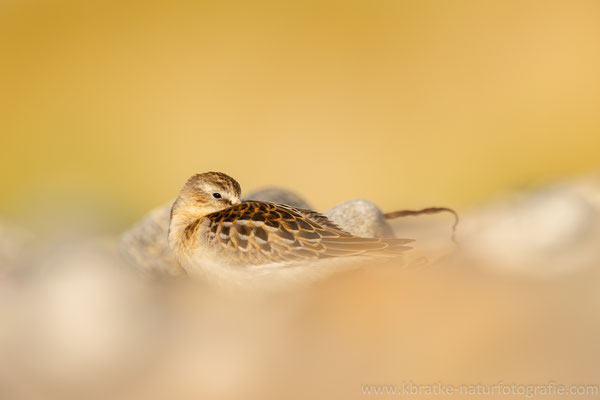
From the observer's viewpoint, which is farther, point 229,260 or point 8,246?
point 8,246

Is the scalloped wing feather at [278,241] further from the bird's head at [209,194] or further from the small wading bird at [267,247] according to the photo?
the bird's head at [209,194]

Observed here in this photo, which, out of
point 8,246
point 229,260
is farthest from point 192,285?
point 8,246

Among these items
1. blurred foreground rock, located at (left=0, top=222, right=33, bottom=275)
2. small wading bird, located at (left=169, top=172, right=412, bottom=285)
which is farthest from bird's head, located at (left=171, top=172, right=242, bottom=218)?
blurred foreground rock, located at (left=0, top=222, right=33, bottom=275)

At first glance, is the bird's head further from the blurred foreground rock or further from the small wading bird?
the blurred foreground rock

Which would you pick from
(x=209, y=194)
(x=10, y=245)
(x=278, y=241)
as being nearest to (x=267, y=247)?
(x=278, y=241)

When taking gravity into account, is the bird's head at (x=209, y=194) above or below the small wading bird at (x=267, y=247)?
above

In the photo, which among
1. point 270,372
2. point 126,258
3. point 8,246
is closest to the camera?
point 270,372

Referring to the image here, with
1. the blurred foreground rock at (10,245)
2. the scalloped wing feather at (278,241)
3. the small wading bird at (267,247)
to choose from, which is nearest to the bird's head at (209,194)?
the small wading bird at (267,247)

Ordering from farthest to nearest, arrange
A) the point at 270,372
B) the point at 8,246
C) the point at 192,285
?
the point at 8,246 < the point at 192,285 < the point at 270,372

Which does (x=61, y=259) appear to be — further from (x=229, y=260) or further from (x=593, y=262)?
(x=593, y=262)
